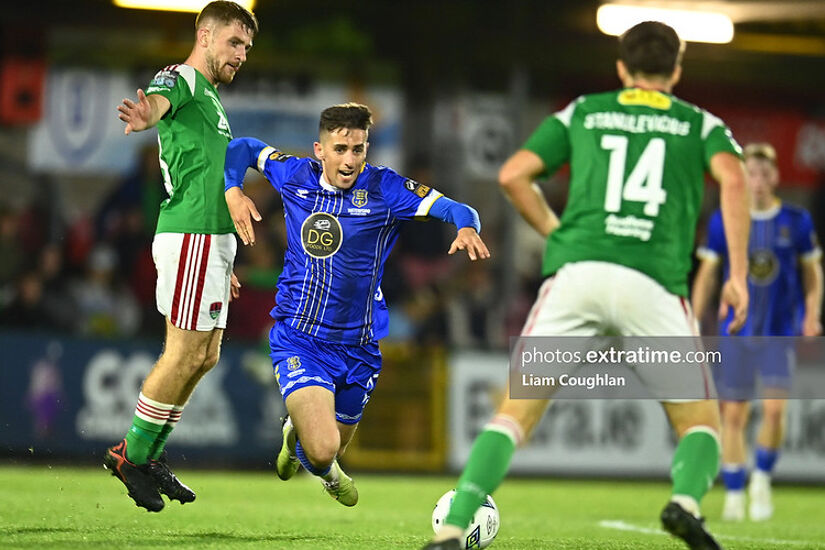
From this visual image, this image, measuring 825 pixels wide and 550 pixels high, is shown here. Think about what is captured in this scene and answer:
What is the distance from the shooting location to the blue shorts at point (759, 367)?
9.00 m

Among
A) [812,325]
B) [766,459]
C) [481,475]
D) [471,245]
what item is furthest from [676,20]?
[481,475]

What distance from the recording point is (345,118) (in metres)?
6.04

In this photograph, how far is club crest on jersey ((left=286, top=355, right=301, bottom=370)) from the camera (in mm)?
6062

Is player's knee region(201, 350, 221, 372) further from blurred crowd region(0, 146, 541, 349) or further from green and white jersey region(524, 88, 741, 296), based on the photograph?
blurred crowd region(0, 146, 541, 349)

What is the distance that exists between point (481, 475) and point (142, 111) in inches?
92.6

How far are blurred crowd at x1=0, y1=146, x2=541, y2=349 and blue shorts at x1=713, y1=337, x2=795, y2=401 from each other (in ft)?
13.9

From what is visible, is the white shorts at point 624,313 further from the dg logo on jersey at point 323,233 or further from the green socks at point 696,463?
the dg logo on jersey at point 323,233

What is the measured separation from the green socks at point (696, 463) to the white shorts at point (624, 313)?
144 millimetres

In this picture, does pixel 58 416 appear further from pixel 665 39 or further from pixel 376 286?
pixel 665 39

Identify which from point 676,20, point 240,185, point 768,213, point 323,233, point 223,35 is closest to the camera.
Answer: point 240,185

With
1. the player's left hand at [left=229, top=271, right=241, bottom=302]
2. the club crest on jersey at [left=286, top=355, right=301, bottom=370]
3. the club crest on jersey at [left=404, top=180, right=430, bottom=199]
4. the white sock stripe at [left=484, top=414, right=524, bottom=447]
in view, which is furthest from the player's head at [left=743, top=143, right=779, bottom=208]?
the white sock stripe at [left=484, top=414, right=524, bottom=447]

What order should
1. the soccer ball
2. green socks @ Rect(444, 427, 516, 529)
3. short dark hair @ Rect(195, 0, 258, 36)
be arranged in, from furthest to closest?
short dark hair @ Rect(195, 0, 258, 36) < the soccer ball < green socks @ Rect(444, 427, 516, 529)

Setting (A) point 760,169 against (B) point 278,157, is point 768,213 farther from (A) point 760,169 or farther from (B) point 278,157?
(B) point 278,157

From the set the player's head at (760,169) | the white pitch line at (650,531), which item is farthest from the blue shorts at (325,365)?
the player's head at (760,169)
